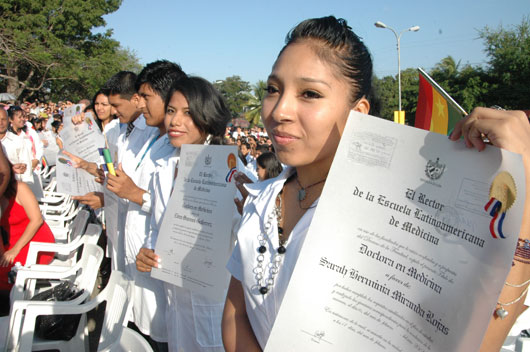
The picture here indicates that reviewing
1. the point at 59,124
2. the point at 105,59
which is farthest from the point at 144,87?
the point at 105,59

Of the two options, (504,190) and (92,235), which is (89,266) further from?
(504,190)

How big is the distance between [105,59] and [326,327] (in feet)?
106

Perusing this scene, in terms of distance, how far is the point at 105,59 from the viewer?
29.2 meters

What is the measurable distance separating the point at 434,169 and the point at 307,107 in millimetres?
402

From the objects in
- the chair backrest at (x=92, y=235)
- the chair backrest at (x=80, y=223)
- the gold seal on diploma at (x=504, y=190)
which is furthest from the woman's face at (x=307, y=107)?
the chair backrest at (x=80, y=223)

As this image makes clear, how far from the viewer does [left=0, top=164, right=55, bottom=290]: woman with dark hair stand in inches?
126

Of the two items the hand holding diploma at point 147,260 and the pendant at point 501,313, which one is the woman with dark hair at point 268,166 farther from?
the pendant at point 501,313

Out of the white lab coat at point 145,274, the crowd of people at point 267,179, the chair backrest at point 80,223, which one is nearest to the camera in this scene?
the crowd of people at point 267,179

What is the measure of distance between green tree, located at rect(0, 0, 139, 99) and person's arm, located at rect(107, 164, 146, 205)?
2459cm

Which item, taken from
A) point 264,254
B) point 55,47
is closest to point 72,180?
point 264,254

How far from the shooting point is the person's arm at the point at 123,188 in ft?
7.84

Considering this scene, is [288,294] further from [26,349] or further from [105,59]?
[105,59]

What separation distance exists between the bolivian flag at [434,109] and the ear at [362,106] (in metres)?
0.35

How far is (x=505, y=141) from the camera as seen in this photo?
0.65m
